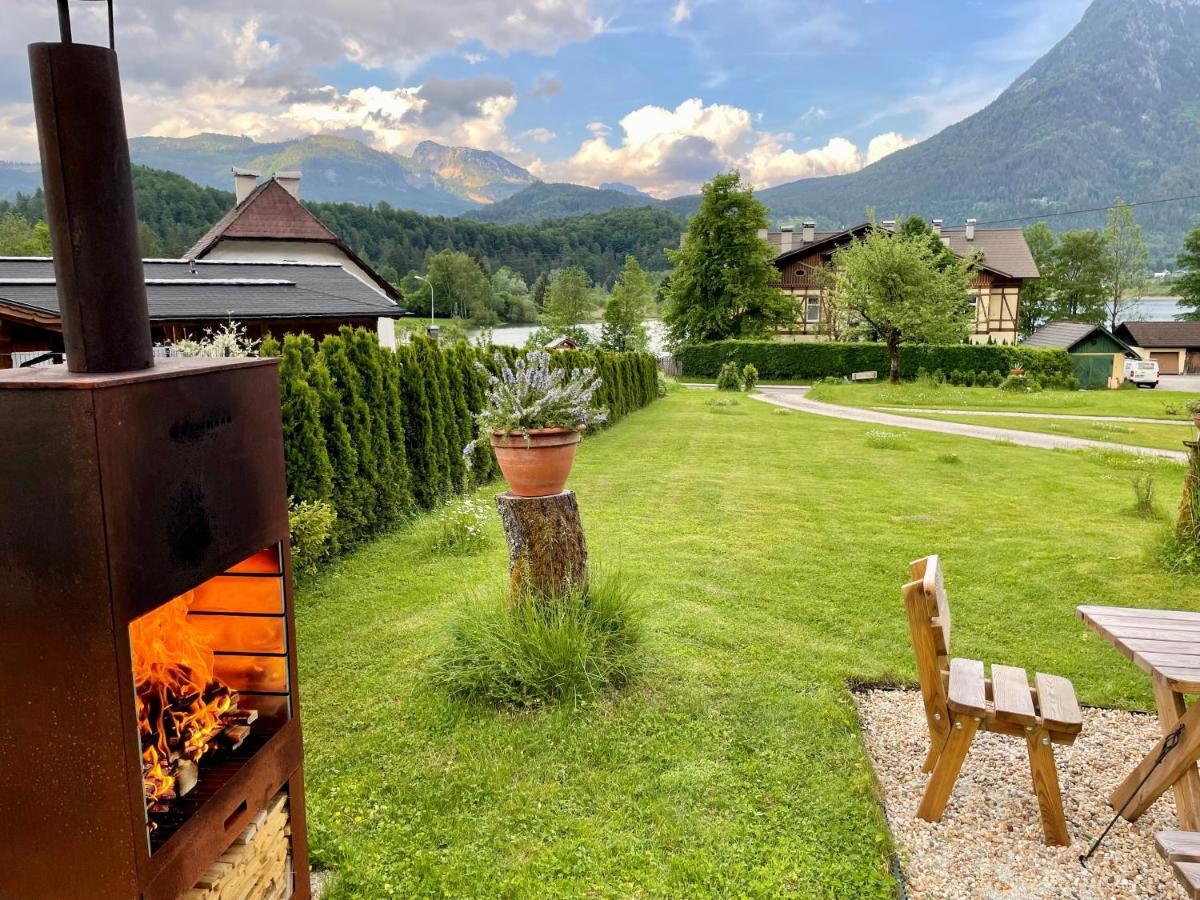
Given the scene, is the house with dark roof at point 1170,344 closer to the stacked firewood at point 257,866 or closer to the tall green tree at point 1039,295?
the tall green tree at point 1039,295

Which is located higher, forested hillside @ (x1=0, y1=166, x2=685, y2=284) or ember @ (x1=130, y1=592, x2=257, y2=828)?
forested hillside @ (x1=0, y1=166, x2=685, y2=284)

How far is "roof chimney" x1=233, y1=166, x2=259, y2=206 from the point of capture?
Result: 1052 inches

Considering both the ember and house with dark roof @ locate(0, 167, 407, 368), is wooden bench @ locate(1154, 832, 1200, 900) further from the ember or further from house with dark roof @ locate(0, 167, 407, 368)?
house with dark roof @ locate(0, 167, 407, 368)

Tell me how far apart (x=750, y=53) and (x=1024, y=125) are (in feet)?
607

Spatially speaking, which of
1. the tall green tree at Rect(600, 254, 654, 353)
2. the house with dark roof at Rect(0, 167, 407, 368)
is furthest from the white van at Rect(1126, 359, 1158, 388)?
the house with dark roof at Rect(0, 167, 407, 368)

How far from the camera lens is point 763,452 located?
40.5 feet

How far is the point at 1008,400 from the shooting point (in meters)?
21.8

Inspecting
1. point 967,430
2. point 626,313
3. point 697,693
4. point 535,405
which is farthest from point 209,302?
point 626,313

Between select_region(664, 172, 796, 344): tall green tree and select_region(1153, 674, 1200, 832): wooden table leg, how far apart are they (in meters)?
35.8

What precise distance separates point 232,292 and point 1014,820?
15.8 m

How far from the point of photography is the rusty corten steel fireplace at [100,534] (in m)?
1.36

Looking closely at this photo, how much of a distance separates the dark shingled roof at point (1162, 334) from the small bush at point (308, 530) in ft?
164

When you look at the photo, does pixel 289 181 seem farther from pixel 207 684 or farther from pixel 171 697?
pixel 171 697

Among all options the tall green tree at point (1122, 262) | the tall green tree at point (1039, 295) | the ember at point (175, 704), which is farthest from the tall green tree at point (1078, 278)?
the ember at point (175, 704)
